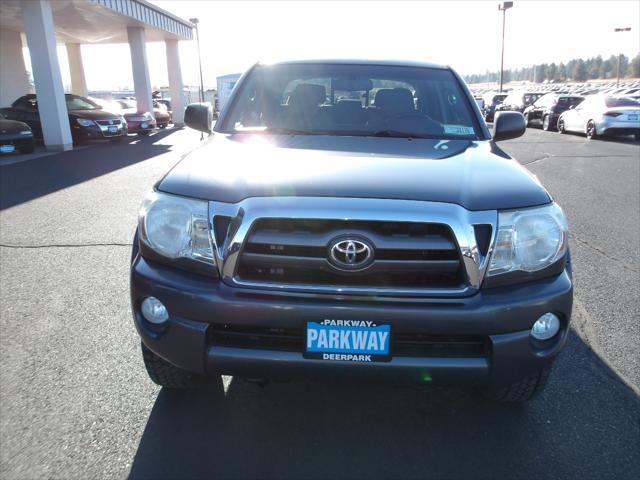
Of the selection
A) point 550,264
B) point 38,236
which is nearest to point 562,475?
point 550,264

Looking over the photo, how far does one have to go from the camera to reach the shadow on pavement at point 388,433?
2258 millimetres

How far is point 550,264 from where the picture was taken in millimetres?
2250

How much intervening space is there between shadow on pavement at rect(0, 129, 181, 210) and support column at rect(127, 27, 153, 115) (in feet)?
20.7

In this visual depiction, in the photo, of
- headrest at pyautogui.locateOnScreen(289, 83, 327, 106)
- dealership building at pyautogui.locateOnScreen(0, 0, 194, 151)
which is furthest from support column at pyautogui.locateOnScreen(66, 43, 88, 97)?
headrest at pyautogui.locateOnScreen(289, 83, 327, 106)

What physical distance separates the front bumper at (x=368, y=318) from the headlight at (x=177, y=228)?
0.36 ft

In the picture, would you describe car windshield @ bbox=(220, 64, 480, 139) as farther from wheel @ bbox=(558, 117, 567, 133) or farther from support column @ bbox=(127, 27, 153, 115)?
support column @ bbox=(127, 27, 153, 115)

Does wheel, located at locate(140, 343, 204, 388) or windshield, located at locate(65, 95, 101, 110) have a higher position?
windshield, located at locate(65, 95, 101, 110)

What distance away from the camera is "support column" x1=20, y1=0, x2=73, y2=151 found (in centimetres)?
1443

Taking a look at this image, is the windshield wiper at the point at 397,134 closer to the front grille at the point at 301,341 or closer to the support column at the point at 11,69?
the front grille at the point at 301,341

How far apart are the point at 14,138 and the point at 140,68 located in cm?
1010

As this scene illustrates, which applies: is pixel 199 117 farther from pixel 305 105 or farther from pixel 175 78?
pixel 175 78

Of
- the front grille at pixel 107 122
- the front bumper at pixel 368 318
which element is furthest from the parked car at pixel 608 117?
the front bumper at pixel 368 318

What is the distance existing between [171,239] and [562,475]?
1873 millimetres

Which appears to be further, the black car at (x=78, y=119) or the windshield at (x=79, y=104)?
the windshield at (x=79, y=104)
